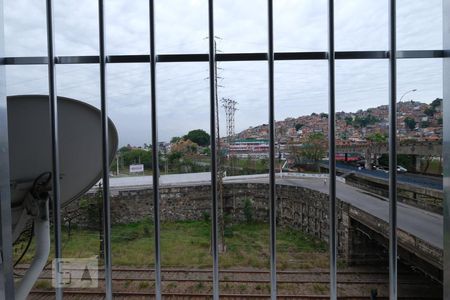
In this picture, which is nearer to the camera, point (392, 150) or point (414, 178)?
point (392, 150)

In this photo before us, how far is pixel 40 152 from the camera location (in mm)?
1545

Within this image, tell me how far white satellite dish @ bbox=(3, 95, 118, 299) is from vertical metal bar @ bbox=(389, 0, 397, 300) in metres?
1.60

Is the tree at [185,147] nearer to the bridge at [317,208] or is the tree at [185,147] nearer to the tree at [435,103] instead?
the bridge at [317,208]

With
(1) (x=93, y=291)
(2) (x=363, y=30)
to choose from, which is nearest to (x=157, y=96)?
(2) (x=363, y=30)

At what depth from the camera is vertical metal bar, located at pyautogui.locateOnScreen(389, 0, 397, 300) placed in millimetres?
1393

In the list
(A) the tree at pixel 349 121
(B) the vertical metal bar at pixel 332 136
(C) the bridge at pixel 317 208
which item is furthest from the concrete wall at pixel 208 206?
(A) the tree at pixel 349 121

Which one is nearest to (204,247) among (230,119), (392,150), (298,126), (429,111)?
(230,119)

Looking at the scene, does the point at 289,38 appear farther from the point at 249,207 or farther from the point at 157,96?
the point at 249,207

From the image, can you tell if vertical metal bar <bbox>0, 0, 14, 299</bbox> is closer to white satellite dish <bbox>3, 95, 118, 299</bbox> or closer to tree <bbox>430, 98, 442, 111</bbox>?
white satellite dish <bbox>3, 95, 118, 299</bbox>

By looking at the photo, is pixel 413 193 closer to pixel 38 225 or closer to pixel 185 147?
pixel 185 147

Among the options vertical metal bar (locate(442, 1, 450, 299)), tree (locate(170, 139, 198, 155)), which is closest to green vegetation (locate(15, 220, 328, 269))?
tree (locate(170, 139, 198, 155))

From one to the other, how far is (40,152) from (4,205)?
33cm

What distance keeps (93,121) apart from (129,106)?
0.44 meters

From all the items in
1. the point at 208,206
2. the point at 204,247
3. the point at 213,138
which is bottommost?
the point at 204,247
